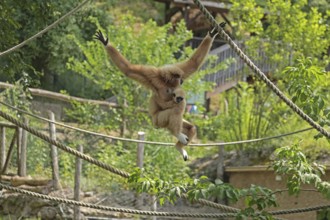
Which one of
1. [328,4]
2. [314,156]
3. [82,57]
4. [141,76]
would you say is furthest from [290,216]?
[328,4]

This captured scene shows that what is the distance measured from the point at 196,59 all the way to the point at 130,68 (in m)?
0.58

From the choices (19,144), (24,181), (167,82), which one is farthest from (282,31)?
(167,82)

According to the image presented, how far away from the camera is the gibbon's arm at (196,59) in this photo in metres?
5.73

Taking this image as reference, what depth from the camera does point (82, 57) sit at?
18859mm

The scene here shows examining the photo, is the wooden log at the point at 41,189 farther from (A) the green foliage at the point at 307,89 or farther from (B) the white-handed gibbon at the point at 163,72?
(A) the green foliage at the point at 307,89

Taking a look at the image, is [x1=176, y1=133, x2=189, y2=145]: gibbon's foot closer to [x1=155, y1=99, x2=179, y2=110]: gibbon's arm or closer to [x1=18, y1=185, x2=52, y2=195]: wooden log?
[x1=155, y1=99, x2=179, y2=110]: gibbon's arm

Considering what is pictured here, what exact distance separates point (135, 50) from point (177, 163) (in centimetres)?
271

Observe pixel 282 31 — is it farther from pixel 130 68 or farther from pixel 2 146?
pixel 130 68

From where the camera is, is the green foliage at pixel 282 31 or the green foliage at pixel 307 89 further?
the green foliage at pixel 282 31

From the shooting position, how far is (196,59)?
19.0ft

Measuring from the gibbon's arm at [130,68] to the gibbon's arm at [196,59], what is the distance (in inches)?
10.8

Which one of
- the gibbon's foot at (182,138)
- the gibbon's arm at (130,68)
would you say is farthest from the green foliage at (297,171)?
the gibbon's arm at (130,68)

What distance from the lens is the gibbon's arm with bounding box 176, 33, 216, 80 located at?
5727mm

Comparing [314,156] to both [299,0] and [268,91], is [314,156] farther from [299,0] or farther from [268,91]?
[299,0]
